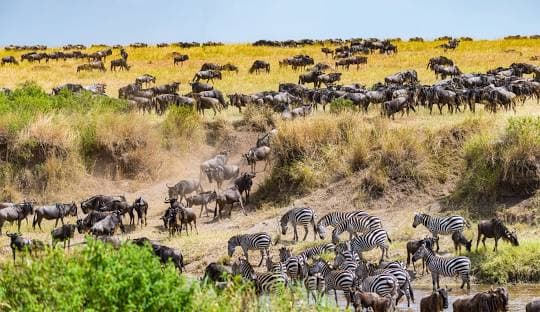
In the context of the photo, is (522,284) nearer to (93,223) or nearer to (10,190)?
(93,223)

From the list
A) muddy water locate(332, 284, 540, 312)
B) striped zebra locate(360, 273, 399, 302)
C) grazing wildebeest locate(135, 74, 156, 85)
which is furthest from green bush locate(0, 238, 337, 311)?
grazing wildebeest locate(135, 74, 156, 85)

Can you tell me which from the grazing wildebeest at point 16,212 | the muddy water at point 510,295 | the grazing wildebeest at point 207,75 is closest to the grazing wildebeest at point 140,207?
the grazing wildebeest at point 16,212

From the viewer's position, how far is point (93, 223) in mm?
26281

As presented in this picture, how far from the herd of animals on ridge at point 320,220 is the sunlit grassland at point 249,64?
3020 millimetres

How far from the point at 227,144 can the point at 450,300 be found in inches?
628

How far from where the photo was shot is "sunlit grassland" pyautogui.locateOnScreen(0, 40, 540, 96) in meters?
51.6

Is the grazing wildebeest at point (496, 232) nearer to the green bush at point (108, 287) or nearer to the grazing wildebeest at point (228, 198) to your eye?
the grazing wildebeest at point (228, 198)

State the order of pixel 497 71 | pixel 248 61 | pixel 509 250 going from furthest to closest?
pixel 248 61, pixel 497 71, pixel 509 250

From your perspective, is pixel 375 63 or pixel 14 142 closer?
pixel 14 142

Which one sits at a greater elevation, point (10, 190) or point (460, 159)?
point (460, 159)

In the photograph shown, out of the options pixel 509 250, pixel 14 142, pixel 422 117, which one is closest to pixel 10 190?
pixel 14 142

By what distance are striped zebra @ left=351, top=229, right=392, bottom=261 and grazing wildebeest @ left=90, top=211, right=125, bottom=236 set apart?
6927mm

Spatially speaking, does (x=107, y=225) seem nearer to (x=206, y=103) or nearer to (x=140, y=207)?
(x=140, y=207)

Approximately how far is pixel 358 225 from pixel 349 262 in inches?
151
